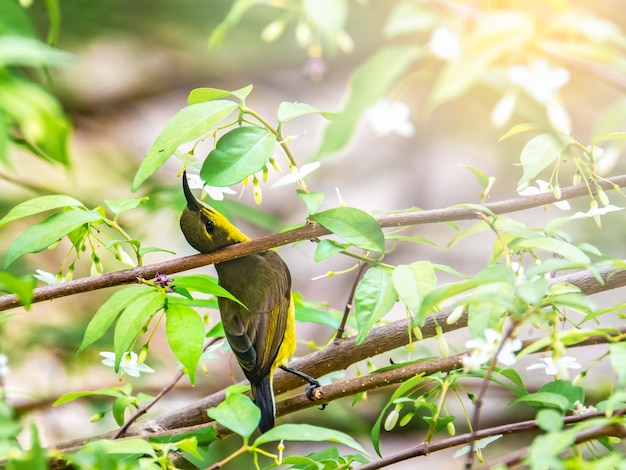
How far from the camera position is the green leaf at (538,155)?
0.79m

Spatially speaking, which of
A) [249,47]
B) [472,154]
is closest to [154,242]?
[249,47]

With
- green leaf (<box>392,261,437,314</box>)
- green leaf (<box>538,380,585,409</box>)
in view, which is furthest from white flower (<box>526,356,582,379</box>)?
green leaf (<box>392,261,437,314</box>)

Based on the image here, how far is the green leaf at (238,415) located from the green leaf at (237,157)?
0.23 meters

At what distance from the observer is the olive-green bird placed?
136 centimetres

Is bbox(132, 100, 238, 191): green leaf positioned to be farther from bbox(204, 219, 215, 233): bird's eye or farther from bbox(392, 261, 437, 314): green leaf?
bbox(204, 219, 215, 233): bird's eye

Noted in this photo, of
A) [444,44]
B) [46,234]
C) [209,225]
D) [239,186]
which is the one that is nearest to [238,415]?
[46,234]

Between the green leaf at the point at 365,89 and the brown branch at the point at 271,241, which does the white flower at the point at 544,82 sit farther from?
the brown branch at the point at 271,241

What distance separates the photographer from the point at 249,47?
3.12 metres

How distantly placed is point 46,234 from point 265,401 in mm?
576

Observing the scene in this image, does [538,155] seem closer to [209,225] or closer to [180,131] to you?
[180,131]

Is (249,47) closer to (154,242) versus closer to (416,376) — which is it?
(154,242)

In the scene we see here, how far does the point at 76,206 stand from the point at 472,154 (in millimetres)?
2462

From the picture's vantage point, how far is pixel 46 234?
32.2 inches

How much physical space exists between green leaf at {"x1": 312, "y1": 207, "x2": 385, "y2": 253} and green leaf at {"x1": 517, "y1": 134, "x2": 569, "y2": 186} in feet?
0.56
